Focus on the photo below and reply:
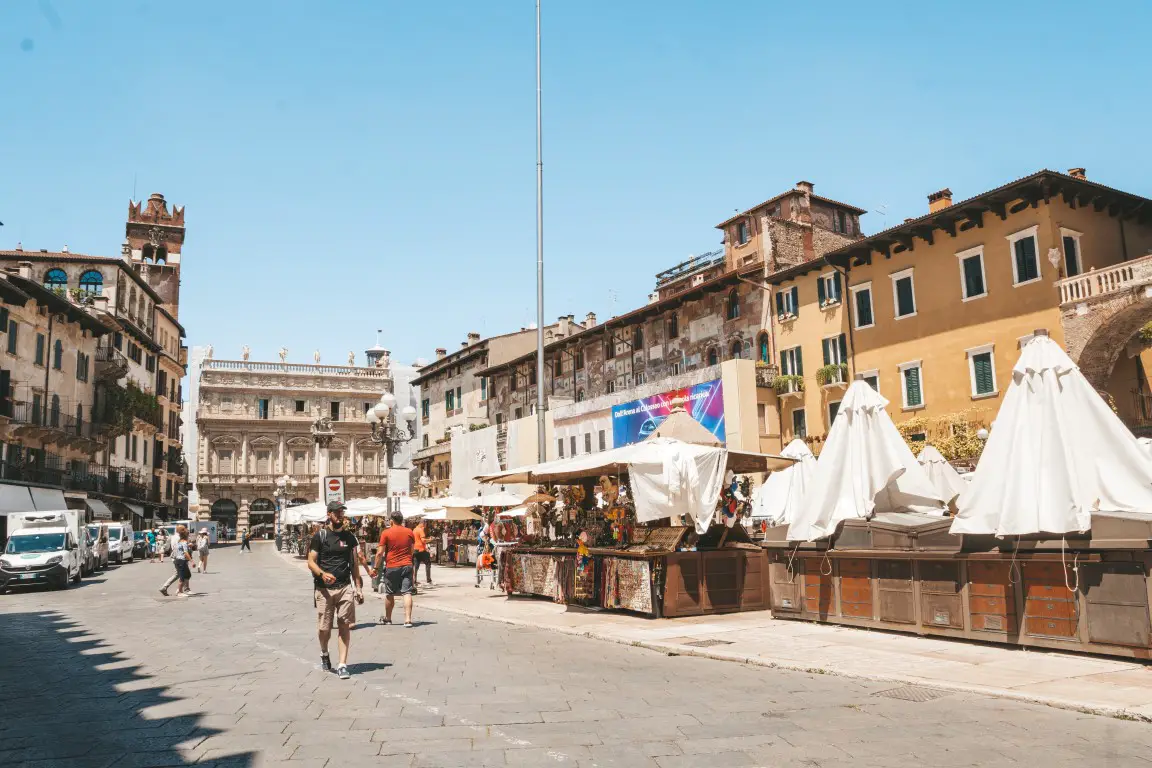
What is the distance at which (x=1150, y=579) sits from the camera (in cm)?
843

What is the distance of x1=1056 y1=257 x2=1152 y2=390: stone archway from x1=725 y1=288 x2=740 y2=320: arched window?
45.8 feet

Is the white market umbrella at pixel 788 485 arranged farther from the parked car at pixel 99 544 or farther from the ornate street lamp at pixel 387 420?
the parked car at pixel 99 544

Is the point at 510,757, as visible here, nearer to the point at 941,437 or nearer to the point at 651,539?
the point at 651,539

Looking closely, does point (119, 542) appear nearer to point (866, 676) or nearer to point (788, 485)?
point (788, 485)

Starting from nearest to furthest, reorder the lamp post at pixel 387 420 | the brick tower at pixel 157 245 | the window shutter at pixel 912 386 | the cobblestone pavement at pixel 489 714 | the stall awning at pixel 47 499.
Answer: the cobblestone pavement at pixel 489 714 < the lamp post at pixel 387 420 < the window shutter at pixel 912 386 < the stall awning at pixel 47 499 < the brick tower at pixel 157 245

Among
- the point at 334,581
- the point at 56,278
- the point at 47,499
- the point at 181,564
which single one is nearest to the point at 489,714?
the point at 334,581

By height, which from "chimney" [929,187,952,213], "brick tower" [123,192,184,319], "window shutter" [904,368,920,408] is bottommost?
"window shutter" [904,368,920,408]

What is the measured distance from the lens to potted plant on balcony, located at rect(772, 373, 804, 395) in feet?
113

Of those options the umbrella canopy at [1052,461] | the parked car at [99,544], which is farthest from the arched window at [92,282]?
the umbrella canopy at [1052,461]

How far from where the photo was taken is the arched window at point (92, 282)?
53594 millimetres

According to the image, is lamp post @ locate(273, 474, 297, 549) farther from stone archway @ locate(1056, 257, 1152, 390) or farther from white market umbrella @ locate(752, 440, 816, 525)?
stone archway @ locate(1056, 257, 1152, 390)

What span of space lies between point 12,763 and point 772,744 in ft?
16.2

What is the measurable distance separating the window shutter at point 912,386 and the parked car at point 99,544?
95.0 ft

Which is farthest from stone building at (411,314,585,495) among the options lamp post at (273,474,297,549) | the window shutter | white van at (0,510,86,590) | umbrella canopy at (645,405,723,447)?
umbrella canopy at (645,405,723,447)
